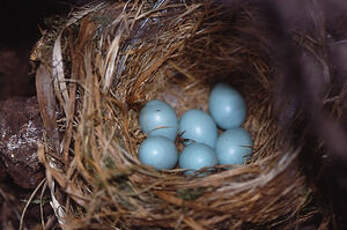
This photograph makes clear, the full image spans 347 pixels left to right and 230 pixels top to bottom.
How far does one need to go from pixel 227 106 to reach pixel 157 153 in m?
0.39

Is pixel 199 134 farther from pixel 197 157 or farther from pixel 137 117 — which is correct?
pixel 137 117

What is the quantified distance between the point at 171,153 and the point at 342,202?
608mm

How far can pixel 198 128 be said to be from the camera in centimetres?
159

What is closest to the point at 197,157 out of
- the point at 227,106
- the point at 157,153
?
the point at 157,153

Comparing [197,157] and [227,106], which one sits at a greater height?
[227,106]

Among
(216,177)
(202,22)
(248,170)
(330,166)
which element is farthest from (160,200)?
(202,22)

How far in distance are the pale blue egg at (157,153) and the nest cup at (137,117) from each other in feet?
0.12

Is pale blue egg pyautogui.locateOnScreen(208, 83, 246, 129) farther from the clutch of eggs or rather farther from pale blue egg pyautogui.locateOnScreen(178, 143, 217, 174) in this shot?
pale blue egg pyautogui.locateOnScreen(178, 143, 217, 174)

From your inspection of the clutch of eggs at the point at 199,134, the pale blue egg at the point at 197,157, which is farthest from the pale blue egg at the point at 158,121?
the pale blue egg at the point at 197,157

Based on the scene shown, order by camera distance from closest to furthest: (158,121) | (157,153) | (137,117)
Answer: (157,153), (158,121), (137,117)

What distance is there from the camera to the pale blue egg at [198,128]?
1.59m

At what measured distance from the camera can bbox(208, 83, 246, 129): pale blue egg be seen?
1630 mm

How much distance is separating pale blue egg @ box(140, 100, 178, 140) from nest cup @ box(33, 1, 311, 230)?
60mm

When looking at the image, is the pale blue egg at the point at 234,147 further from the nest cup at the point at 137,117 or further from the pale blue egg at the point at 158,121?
the pale blue egg at the point at 158,121
